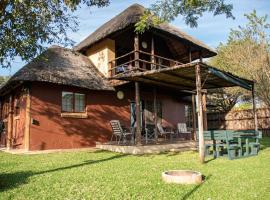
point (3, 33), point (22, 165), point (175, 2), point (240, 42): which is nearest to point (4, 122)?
point (3, 33)

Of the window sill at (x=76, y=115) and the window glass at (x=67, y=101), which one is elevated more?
the window glass at (x=67, y=101)

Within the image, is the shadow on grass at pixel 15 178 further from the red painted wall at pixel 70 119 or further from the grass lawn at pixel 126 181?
the red painted wall at pixel 70 119

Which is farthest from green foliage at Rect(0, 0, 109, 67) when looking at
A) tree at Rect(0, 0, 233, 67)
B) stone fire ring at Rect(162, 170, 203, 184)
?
stone fire ring at Rect(162, 170, 203, 184)

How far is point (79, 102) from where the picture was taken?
12.8 meters

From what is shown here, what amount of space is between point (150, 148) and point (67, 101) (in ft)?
14.5

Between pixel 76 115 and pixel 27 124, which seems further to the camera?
pixel 76 115

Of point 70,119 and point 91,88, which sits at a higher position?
point 91,88

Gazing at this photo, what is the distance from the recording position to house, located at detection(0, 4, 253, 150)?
11.0 m

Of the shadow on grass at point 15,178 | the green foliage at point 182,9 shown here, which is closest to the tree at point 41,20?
the green foliage at point 182,9

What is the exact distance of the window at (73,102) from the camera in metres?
12.3

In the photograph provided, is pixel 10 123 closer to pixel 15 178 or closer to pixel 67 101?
pixel 67 101

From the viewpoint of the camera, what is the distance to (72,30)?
10.2 meters

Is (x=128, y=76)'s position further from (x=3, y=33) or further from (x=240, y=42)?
(x=240, y=42)

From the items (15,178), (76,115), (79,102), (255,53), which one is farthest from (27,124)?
(255,53)
